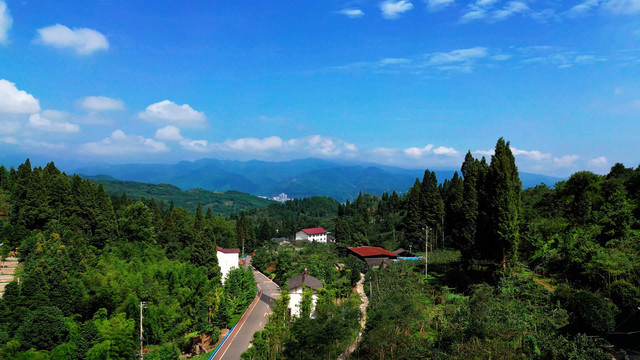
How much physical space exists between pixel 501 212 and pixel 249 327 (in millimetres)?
15257

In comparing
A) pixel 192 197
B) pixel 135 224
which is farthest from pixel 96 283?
pixel 192 197

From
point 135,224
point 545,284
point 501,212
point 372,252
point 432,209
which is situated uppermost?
point 501,212

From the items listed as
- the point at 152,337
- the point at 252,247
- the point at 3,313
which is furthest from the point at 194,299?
the point at 252,247

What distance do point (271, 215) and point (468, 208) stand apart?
227 feet

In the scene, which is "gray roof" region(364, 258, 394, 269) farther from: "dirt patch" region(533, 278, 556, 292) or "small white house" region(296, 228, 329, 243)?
"small white house" region(296, 228, 329, 243)

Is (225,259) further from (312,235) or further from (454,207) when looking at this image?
(312,235)

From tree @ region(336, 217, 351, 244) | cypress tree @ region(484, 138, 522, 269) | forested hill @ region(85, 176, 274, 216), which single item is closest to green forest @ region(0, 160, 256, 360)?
cypress tree @ region(484, 138, 522, 269)

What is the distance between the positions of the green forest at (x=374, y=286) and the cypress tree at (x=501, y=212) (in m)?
0.06

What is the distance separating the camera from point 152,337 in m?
18.8

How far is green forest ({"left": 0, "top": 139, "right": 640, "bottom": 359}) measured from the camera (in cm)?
1337

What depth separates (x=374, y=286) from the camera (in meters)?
24.8

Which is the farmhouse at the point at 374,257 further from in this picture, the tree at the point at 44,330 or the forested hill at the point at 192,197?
the forested hill at the point at 192,197

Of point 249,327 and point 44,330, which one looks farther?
point 249,327

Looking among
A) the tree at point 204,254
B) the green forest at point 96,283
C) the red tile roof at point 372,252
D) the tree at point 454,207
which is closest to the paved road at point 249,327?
the green forest at point 96,283
